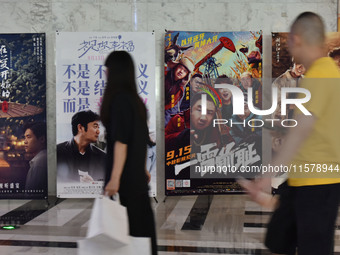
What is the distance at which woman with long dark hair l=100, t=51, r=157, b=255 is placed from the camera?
7.14 feet

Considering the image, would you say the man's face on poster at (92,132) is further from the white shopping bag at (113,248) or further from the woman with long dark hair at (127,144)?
the white shopping bag at (113,248)

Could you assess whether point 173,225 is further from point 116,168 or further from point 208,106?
point 116,168

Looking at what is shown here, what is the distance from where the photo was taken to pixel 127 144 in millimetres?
2211

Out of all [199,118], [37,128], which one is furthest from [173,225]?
[37,128]

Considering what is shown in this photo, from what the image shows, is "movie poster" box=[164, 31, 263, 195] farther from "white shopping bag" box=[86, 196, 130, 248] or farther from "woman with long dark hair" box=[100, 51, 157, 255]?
"white shopping bag" box=[86, 196, 130, 248]

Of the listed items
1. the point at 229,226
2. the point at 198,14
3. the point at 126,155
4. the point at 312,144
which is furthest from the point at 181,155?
the point at 312,144

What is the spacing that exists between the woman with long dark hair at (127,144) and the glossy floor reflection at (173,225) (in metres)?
1.26

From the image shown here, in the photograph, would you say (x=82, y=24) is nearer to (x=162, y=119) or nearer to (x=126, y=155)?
(x=162, y=119)

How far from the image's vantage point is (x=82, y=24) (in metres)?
5.50

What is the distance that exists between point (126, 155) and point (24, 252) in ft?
5.40

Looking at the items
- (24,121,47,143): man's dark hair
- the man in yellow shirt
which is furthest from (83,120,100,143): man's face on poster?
the man in yellow shirt

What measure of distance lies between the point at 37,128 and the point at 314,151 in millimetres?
3907

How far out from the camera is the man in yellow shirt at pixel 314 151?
168cm

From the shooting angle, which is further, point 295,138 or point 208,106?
point 208,106
